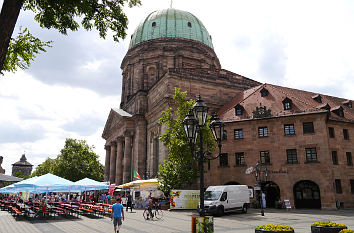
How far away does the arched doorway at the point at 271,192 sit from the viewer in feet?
100

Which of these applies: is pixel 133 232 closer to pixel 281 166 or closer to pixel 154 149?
pixel 281 166

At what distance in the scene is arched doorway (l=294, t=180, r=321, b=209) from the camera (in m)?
28.6

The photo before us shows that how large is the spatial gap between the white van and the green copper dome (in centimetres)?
3734

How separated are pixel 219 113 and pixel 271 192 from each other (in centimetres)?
1237

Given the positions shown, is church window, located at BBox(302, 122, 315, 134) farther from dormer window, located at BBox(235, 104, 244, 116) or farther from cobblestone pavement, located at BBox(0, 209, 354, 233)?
cobblestone pavement, located at BBox(0, 209, 354, 233)

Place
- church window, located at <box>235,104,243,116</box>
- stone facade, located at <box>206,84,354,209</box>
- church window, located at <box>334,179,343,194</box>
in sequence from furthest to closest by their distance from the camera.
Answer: church window, located at <box>235,104,243,116</box>
church window, located at <box>334,179,343,194</box>
stone facade, located at <box>206,84,354,209</box>

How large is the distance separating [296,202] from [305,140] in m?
6.69

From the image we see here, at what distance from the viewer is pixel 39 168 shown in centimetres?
8606

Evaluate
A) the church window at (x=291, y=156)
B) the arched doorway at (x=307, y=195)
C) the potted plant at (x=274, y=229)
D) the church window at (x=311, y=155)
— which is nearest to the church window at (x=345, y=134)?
the church window at (x=311, y=155)

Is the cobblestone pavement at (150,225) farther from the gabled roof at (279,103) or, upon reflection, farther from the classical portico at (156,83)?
the classical portico at (156,83)

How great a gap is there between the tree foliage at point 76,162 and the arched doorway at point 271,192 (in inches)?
1743

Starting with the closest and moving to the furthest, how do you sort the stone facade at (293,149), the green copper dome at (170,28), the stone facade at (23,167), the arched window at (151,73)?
the stone facade at (293,149), the arched window at (151,73), the green copper dome at (170,28), the stone facade at (23,167)

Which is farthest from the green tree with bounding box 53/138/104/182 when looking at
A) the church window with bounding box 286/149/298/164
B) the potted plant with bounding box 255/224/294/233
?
the potted plant with bounding box 255/224/294/233

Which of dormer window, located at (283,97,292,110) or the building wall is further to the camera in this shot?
dormer window, located at (283,97,292,110)
